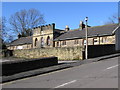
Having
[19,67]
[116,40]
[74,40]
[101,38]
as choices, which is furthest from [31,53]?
[19,67]

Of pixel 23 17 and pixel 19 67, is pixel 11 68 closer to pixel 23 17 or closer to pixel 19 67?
pixel 19 67

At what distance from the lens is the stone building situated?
39100 mm

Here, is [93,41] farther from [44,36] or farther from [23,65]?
[23,65]

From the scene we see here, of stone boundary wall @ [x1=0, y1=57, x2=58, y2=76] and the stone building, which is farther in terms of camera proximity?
the stone building

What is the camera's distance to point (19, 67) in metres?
17.4

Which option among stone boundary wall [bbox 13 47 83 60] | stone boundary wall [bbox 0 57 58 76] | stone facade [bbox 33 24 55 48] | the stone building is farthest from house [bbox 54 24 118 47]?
stone boundary wall [bbox 0 57 58 76]

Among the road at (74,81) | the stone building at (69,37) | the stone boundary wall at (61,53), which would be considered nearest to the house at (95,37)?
the stone building at (69,37)

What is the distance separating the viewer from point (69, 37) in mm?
46531

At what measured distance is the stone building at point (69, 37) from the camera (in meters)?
39.1

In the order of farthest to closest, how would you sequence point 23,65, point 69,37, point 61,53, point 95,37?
1. point 69,37
2. point 95,37
3. point 61,53
4. point 23,65

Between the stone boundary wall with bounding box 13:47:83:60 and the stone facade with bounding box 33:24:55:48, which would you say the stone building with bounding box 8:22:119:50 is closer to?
the stone facade with bounding box 33:24:55:48

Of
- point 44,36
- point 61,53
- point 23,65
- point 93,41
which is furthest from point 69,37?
point 23,65

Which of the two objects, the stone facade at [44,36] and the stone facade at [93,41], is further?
the stone facade at [44,36]

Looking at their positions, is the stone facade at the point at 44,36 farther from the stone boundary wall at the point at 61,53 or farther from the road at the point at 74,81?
the road at the point at 74,81
